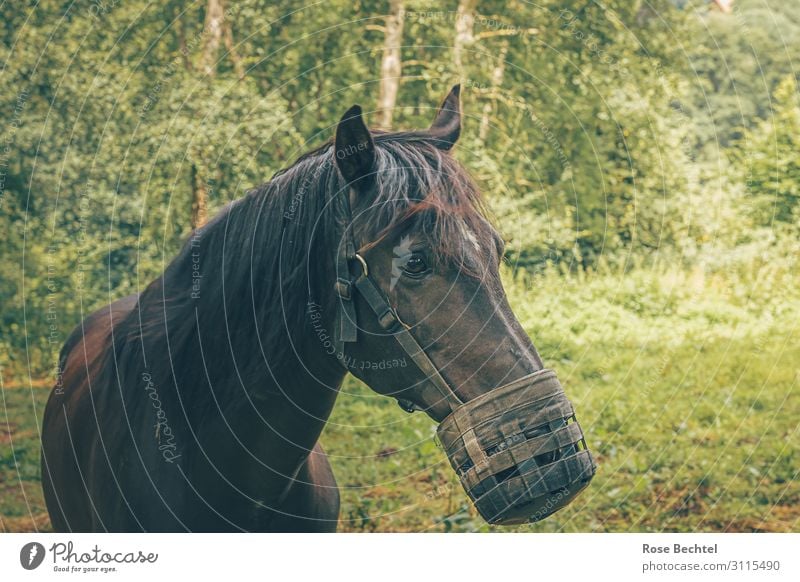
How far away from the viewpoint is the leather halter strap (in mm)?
2713

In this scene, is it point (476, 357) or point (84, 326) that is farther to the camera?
point (84, 326)

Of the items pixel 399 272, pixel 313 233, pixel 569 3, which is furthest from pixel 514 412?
pixel 569 3

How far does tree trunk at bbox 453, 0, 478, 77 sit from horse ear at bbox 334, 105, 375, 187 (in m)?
7.52

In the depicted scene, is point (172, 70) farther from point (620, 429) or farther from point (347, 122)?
point (347, 122)

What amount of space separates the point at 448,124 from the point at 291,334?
995 millimetres

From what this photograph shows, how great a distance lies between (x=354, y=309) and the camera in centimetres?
280

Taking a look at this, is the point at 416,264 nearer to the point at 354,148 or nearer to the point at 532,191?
the point at 354,148

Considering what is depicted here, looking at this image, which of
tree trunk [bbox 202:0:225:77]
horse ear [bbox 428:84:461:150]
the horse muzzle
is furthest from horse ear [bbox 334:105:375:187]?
tree trunk [bbox 202:0:225:77]

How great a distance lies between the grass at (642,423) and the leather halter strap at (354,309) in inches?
98.1

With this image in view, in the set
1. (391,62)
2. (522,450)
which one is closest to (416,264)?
(522,450)

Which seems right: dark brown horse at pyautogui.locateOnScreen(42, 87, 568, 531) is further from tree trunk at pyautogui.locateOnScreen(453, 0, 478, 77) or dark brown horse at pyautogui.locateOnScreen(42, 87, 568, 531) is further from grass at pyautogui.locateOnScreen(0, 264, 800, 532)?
tree trunk at pyautogui.locateOnScreen(453, 0, 478, 77)

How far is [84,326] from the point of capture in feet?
15.9

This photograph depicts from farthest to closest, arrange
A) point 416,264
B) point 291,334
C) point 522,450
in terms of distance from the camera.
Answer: point 291,334
point 416,264
point 522,450
